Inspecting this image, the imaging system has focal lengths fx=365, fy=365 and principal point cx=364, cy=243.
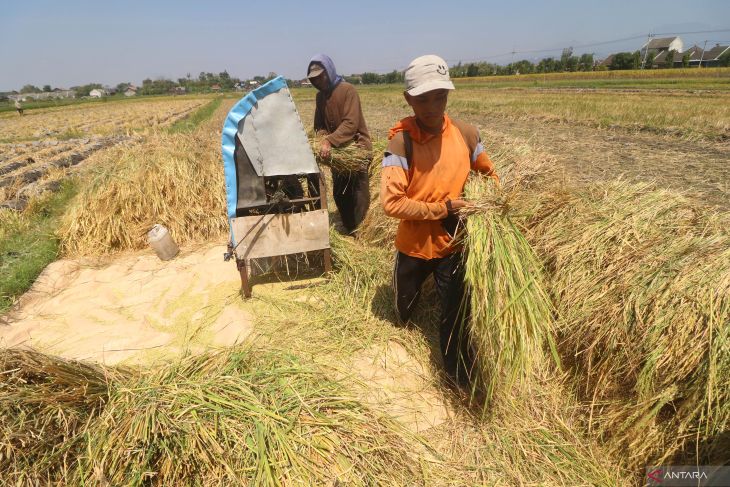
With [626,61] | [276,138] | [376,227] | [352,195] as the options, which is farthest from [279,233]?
[626,61]

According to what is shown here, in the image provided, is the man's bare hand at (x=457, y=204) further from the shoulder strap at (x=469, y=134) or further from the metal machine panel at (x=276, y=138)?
the metal machine panel at (x=276, y=138)

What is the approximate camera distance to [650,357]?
67.2 inches

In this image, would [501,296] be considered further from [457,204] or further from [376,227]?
[376,227]

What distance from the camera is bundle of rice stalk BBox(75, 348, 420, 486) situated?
160 centimetres

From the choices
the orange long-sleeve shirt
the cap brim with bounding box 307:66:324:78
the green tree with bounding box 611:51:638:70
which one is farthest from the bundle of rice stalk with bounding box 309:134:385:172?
the green tree with bounding box 611:51:638:70

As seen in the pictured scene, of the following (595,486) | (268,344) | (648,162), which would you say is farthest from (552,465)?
(648,162)

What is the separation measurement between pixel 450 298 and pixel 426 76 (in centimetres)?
124

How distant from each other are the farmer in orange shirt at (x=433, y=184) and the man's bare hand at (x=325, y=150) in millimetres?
1932

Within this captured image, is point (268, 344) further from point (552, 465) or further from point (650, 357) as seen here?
point (650, 357)

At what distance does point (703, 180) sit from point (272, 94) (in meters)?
6.28

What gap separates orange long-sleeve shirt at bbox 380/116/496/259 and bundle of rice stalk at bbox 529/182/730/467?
969 millimetres

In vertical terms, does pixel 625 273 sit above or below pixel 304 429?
above

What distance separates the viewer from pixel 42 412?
64.2 inches

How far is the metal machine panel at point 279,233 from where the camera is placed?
10.6 feet
